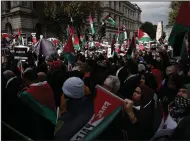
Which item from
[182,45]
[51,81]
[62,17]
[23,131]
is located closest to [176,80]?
[182,45]

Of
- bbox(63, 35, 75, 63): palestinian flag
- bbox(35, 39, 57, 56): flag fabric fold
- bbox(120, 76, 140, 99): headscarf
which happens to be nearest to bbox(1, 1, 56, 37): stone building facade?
bbox(35, 39, 57, 56): flag fabric fold

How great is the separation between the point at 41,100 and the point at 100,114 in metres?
0.73

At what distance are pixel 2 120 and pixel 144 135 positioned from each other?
135 centimetres

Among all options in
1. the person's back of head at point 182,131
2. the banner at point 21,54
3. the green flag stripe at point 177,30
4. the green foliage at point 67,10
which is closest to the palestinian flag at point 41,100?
the person's back of head at point 182,131

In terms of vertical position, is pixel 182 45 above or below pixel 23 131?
above

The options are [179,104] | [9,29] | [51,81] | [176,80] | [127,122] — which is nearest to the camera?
[127,122]

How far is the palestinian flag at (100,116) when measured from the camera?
254 centimetres

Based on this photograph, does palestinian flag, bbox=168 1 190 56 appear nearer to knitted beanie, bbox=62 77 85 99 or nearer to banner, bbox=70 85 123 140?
knitted beanie, bbox=62 77 85 99

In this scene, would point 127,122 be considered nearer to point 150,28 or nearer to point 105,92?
point 105,92

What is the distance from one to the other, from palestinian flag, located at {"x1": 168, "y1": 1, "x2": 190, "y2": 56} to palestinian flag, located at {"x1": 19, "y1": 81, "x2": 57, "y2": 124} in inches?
115

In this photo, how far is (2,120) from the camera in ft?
8.13

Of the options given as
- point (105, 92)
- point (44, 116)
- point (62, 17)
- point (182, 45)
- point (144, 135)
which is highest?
point (62, 17)

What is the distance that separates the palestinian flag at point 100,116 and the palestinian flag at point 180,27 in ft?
9.68

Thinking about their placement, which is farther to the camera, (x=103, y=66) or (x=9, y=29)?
(x=9, y=29)
